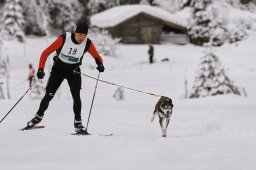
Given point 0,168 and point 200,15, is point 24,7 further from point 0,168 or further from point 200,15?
point 0,168

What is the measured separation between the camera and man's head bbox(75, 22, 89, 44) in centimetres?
763

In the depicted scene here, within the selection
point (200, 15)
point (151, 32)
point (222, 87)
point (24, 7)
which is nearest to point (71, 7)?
point (24, 7)

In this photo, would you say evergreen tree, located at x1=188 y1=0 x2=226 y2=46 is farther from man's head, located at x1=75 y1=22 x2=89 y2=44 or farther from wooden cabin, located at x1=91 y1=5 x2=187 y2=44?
man's head, located at x1=75 y1=22 x2=89 y2=44

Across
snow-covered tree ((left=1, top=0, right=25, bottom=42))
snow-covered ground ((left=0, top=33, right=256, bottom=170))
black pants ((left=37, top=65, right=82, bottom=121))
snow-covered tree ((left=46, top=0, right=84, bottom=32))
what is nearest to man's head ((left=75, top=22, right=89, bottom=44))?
black pants ((left=37, top=65, right=82, bottom=121))

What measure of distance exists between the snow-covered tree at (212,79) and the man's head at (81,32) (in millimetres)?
9721

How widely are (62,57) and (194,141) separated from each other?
7.91ft

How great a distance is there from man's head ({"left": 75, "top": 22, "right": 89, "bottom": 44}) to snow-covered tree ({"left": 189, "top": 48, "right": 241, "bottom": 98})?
972cm

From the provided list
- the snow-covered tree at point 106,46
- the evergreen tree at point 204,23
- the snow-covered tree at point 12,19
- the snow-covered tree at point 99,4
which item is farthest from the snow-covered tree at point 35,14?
the evergreen tree at point 204,23

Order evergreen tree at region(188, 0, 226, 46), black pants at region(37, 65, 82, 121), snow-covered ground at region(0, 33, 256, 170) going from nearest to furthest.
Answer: snow-covered ground at region(0, 33, 256, 170)
black pants at region(37, 65, 82, 121)
evergreen tree at region(188, 0, 226, 46)

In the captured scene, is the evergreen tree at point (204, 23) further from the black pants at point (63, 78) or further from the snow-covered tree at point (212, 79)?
the black pants at point (63, 78)

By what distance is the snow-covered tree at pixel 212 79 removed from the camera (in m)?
16.9

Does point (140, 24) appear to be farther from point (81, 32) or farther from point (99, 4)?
point (81, 32)

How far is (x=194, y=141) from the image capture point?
7285mm

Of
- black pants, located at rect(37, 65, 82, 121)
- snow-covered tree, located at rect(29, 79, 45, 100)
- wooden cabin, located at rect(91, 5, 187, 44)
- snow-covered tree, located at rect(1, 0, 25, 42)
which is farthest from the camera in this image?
wooden cabin, located at rect(91, 5, 187, 44)
